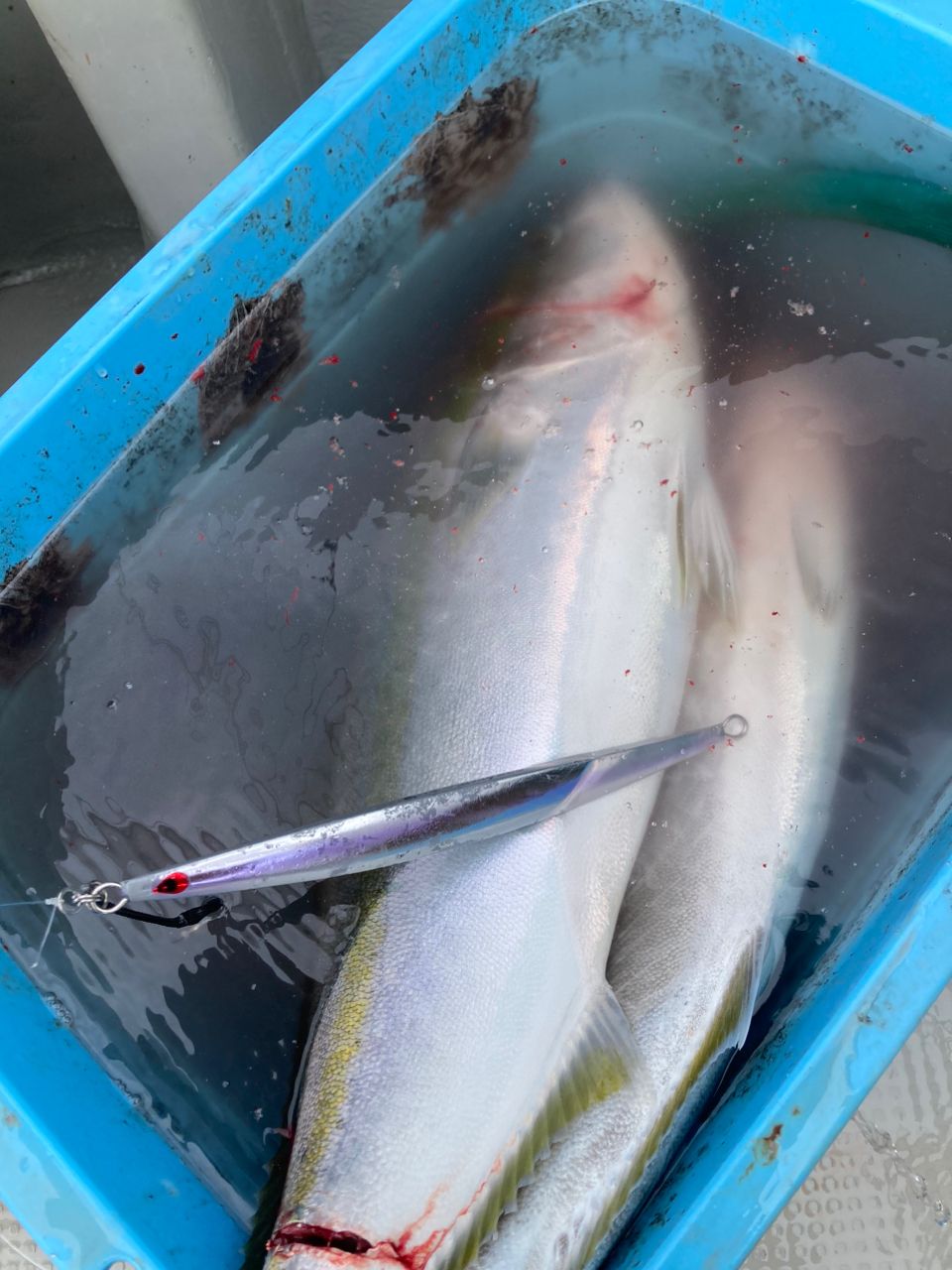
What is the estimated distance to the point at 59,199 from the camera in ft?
5.78

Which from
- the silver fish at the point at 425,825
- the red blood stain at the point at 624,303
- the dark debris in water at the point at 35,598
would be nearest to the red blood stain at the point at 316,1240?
the silver fish at the point at 425,825

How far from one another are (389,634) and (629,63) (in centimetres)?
108

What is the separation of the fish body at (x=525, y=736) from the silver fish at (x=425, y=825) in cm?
6

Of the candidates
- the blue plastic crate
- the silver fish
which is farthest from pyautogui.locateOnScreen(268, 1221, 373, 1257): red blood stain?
the silver fish

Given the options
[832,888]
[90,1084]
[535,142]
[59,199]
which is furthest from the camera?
[59,199]

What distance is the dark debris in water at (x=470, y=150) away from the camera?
1.42 meters

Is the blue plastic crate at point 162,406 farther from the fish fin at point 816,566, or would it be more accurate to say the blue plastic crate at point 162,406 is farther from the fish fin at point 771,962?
the fish fin at point 816,566

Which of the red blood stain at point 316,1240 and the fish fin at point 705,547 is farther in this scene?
the fish fin at point 705,547

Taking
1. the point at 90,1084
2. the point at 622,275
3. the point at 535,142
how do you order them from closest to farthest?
the point at 90,1084, the point at 622,275, the point at 535,142

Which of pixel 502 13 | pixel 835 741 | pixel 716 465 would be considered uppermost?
pixel 502 13

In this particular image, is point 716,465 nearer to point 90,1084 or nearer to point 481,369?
point 481,369

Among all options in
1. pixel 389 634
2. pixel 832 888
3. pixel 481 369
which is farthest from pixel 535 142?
pixel 832 888

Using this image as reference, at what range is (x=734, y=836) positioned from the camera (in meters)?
1.15

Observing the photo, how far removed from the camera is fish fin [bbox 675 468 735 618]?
1.25m
